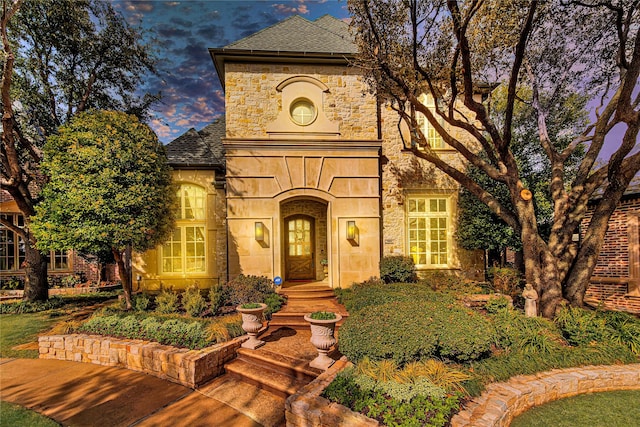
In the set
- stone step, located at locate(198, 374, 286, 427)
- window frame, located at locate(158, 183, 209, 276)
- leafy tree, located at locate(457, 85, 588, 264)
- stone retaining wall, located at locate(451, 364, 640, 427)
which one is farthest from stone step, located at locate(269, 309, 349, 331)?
leafy tree, located at locate(457, 85, 588, 264)

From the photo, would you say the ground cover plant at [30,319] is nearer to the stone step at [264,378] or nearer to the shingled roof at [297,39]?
the stone step at [264,378]

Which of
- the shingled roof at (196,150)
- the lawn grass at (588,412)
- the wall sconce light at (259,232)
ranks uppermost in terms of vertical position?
the shingled roof at (196,150)

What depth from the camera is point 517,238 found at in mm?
9258

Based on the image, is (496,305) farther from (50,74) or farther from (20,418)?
(50,74)

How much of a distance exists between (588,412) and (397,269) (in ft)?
18.4

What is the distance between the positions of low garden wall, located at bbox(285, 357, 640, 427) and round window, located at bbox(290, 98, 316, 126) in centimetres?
747

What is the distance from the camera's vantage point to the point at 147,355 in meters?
5.39

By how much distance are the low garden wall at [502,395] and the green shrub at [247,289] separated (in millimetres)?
3753

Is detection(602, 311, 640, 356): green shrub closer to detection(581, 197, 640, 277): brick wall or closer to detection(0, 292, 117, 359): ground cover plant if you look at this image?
detection(581, 197, 640, 277): brick wall

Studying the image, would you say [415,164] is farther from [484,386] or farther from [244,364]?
[244,364]

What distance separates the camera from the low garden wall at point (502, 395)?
3.24 meters

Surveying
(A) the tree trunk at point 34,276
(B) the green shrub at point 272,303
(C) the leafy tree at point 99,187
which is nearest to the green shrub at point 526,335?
(B) the green shrub at point 272,303

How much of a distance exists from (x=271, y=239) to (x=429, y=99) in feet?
25.6

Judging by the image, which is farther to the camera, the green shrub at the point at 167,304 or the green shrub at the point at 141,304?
the green shrub at the point at 141,304
